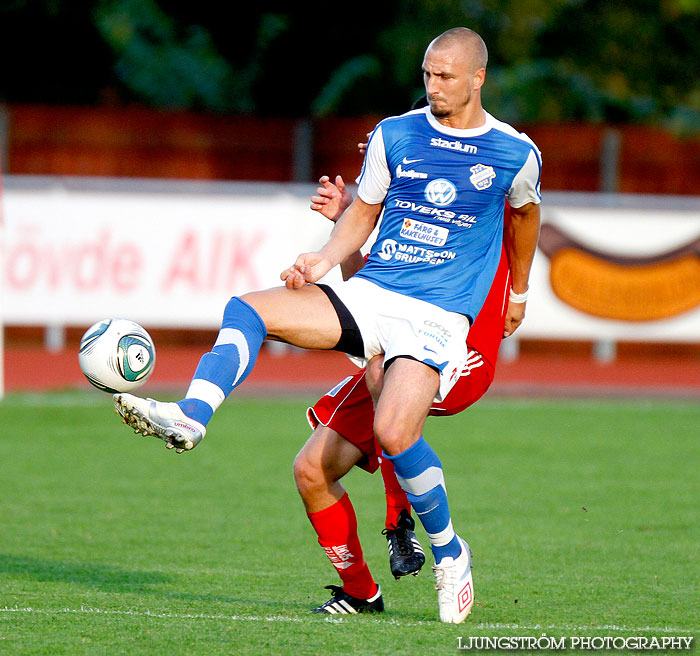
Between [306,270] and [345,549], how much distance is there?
118 cm

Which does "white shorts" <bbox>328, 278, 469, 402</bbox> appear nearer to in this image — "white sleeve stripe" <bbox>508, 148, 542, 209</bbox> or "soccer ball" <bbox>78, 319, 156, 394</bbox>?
"white sleeve stripe" <bbox>508, 148, 542, 209</bbox>

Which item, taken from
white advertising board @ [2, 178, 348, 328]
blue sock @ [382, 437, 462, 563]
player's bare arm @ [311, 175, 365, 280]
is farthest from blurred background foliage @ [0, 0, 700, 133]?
blue sock @ [382, 437, 462, 563]

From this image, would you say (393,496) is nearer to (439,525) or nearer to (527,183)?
(439,525)

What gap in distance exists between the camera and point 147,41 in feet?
80.2

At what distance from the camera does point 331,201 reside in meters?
5.51

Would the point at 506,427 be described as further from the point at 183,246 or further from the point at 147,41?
the point at 147,41

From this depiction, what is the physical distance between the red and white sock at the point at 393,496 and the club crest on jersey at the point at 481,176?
3.90ft

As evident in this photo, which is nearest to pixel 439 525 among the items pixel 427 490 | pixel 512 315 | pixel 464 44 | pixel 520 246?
pixel 427 490

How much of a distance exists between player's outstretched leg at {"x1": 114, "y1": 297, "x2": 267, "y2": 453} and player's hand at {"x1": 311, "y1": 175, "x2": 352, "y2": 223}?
0.65 m

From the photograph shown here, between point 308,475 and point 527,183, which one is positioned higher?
point 527,183

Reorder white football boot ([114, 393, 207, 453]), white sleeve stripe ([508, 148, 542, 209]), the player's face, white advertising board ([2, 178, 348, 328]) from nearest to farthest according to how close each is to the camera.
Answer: white football boot ([114, 393, 207, 453]) → the player's face → white sleeve stripe ([508, 148, 542, 209]) → white advertising board ([2, 178, 348, 328])

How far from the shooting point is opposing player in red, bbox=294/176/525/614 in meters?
5.39

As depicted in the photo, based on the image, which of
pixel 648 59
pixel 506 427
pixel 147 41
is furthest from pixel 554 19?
pixel 506 427

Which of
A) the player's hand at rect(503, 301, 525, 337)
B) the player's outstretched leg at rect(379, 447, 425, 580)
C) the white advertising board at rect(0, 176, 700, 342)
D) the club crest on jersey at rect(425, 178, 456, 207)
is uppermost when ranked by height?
the club crest on jersey at rect(425, 178, 456, 207)
